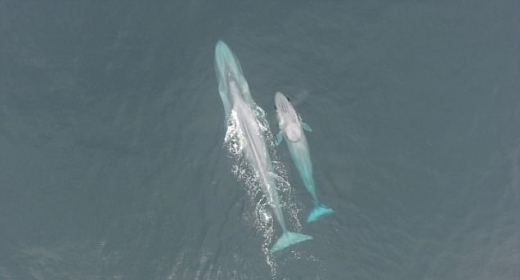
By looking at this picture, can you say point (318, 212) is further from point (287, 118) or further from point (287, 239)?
point (287, 118)

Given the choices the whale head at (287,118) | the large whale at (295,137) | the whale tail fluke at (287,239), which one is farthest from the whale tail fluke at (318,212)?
the whale head at (287,118)

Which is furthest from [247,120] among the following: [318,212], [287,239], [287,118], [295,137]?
[287,239]

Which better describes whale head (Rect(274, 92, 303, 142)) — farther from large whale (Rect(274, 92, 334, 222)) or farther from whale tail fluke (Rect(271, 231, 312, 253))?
whale tail fluke (Rect(271, 231, 312, 253))

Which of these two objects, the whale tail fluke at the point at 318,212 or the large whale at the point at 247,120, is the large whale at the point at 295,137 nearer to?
the whale tail fluke at the point at 318,212

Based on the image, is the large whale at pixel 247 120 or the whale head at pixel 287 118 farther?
the whale head at pixel 287 118

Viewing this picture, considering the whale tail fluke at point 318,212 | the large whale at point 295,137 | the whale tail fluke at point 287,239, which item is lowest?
the whale tail fluke at point 287,239

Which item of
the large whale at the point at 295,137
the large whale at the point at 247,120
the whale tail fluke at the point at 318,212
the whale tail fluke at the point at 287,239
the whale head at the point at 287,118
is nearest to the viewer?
the whale tail fluke at the point at 287,239

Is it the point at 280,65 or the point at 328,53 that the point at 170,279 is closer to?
the point at 280,65

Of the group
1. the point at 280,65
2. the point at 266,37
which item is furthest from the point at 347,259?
the point at 266,37
